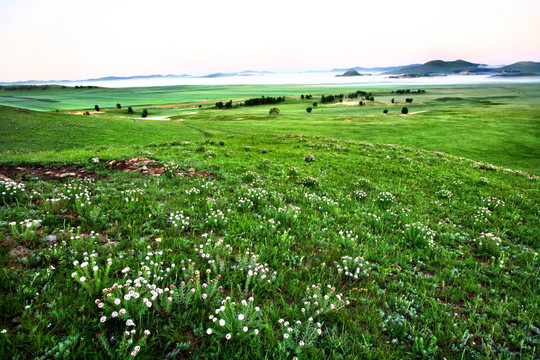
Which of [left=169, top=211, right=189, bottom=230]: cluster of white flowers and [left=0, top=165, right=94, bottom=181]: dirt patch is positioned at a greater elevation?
[left=0, top=165, right=94, bottom=181]: dirt patch

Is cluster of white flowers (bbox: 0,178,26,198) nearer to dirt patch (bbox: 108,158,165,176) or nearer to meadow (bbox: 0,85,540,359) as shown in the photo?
meadow (bbox: 0,85,540,359)

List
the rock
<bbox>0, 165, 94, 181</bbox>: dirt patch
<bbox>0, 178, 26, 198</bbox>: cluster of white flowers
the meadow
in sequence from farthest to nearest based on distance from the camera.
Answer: <bbox>0, 165, 94, 181</bbox>: dirt patch < <bbox>0, 178, 26, 198</bbox>: cluster of white flowers < the rock < the meadow

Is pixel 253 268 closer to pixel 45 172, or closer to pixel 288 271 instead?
pixel 288 271

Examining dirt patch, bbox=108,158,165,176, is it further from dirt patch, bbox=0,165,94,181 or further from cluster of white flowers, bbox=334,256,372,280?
cluster of white flowers, bbox=334,256,372,280

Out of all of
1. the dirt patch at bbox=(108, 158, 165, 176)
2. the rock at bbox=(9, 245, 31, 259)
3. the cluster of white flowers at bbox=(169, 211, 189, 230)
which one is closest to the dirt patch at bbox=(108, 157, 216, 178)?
the dirt patch at bbox=(108, 158, 165, 176)

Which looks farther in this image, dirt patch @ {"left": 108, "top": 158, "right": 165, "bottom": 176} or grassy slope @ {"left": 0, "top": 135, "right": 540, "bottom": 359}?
dirt patch @ {"left": 108, "top": 158, "right": 165, "bottom": 176}

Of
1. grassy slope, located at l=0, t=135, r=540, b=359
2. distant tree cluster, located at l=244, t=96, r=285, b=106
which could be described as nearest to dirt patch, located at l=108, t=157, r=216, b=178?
grassy slope, located at l=0, t=135, r=540, b=359

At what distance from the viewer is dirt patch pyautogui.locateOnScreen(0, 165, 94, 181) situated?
9836 millimetres

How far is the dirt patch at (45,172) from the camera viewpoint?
9.84 meters

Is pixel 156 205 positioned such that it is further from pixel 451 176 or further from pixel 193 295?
pixel 451 176

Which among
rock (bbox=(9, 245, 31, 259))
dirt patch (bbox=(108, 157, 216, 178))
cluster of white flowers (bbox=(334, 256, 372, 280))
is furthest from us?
dirt patch (bbox=(108, 157, 216, 178))

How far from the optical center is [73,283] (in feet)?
13.6

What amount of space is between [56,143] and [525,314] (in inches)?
1621

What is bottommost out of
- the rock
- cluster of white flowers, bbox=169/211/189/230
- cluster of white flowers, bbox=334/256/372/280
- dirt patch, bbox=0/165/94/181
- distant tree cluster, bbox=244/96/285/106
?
cluster of white flowers, bbox=334/256/372/280
